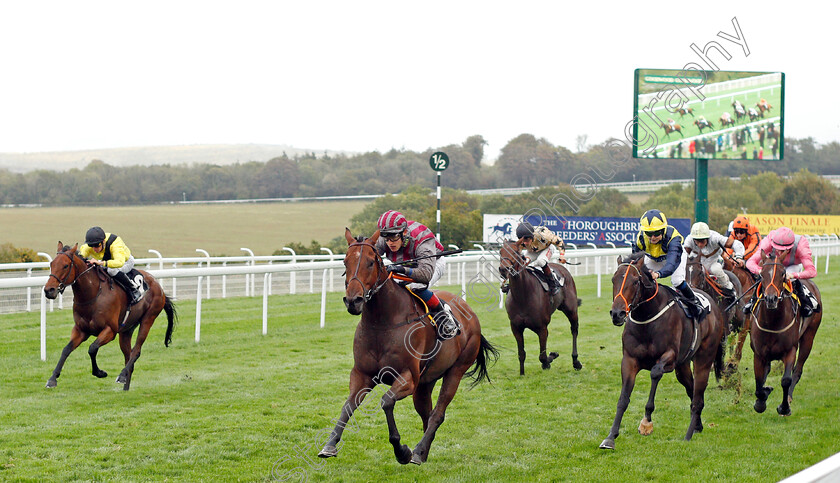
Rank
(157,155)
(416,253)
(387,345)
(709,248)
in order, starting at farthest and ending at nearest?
(157,155) → (709,248) → (416,253) → (387,345)

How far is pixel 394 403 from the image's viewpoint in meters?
4.49

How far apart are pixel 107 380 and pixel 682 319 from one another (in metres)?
4.89

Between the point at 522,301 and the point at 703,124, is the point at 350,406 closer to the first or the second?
the point at 522,301

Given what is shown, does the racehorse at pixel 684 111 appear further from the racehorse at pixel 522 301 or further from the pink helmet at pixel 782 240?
the pink helmet at pixel 782 240

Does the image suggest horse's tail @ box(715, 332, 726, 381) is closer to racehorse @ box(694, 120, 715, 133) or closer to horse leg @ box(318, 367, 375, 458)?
horse leg @ box(318, 367, 375, 458)

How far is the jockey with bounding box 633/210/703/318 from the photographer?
20.0 feet

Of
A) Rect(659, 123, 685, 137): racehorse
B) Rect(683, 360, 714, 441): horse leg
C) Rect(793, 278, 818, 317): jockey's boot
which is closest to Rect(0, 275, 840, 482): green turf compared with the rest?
Rect(683, 360, 714, 441): horse leg

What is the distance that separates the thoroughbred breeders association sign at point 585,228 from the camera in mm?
23266

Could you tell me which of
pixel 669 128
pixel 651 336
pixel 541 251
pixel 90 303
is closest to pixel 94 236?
pixel 90 303

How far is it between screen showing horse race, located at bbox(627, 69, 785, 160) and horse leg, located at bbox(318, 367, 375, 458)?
16489 millimetres

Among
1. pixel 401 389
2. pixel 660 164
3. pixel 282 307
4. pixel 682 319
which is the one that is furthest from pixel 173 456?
pixel 660 164

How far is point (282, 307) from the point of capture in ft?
44.2

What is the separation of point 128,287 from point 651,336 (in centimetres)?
462

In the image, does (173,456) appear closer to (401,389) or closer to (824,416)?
(401,389)
